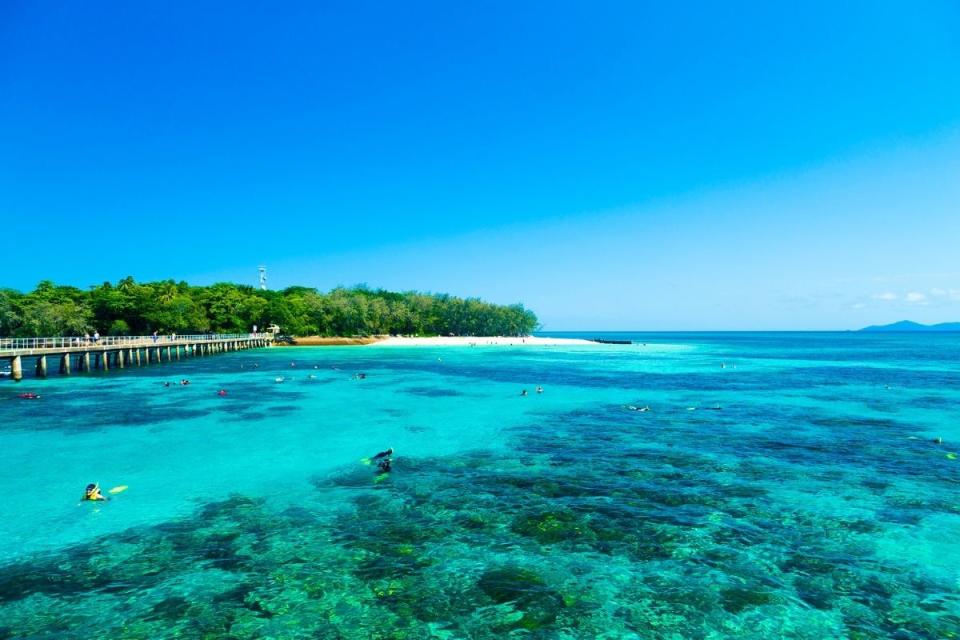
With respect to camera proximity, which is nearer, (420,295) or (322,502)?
(322,502)

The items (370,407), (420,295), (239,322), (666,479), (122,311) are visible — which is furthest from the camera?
(420,295)

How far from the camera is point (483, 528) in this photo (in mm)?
13062

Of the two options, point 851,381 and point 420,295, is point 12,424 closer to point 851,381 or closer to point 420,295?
point 851,381

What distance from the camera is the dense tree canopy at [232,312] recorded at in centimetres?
8894

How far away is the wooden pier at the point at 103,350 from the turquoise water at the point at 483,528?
26.2 m

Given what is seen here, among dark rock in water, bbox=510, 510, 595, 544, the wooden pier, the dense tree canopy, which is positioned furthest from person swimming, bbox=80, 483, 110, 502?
the dense tree canopy

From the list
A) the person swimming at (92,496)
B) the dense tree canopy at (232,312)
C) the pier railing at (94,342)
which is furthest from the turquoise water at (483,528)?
the dense tree canopy at (232,312)

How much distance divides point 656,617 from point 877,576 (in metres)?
5.56

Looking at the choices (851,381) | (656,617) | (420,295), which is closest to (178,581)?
(656,617)

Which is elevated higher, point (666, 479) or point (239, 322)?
point (239, 322)

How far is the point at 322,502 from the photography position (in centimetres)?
1529

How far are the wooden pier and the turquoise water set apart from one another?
2617 centimetres

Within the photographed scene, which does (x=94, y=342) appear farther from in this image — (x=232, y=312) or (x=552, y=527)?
(x=552, y=527)

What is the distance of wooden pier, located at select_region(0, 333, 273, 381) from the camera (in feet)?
158
